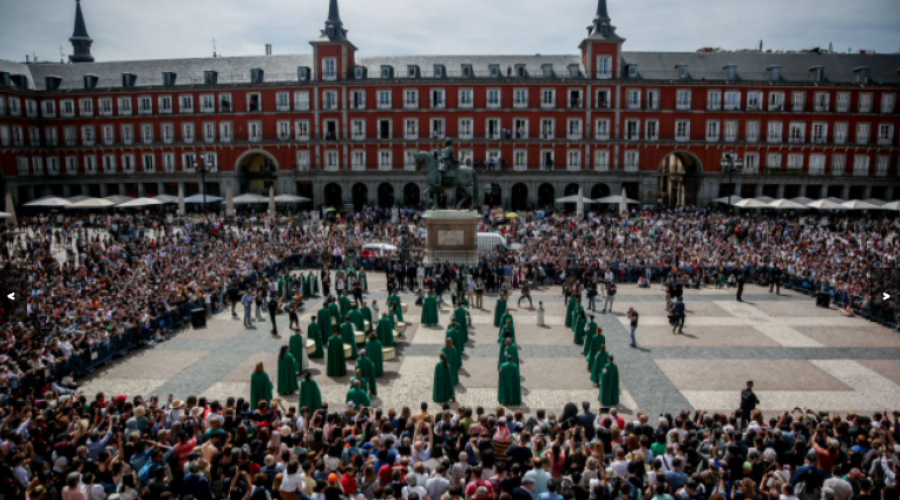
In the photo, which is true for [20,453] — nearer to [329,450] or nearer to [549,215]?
[329,450]

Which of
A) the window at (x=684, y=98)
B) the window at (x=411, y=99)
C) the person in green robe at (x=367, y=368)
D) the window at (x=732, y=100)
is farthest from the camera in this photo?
the window at (x=411, y=99)

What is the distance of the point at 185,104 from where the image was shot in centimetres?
5834

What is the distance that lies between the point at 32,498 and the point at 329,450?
3903mm

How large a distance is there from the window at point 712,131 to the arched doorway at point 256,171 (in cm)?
3908

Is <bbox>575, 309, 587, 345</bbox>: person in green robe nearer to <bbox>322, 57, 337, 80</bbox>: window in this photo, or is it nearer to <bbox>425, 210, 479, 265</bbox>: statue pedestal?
<bbox>425, 210, 479, 265</bbox>: statue pedestal

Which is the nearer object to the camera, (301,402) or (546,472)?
(546,472)

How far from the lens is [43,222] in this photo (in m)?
44.2

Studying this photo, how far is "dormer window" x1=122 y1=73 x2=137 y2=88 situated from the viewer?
5888cm

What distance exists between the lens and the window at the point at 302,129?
57.7 m

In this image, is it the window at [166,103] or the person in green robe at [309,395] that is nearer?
the person in green robe at [309,395]

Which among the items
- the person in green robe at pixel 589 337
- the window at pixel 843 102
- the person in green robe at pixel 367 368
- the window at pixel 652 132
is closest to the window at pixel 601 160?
the window at pixel 652 132

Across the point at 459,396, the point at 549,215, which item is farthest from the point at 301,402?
the point at 549,215

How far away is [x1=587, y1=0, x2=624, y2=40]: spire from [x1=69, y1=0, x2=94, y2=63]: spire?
172ft

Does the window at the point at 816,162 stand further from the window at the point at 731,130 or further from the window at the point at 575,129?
the window at the point at 575,129
